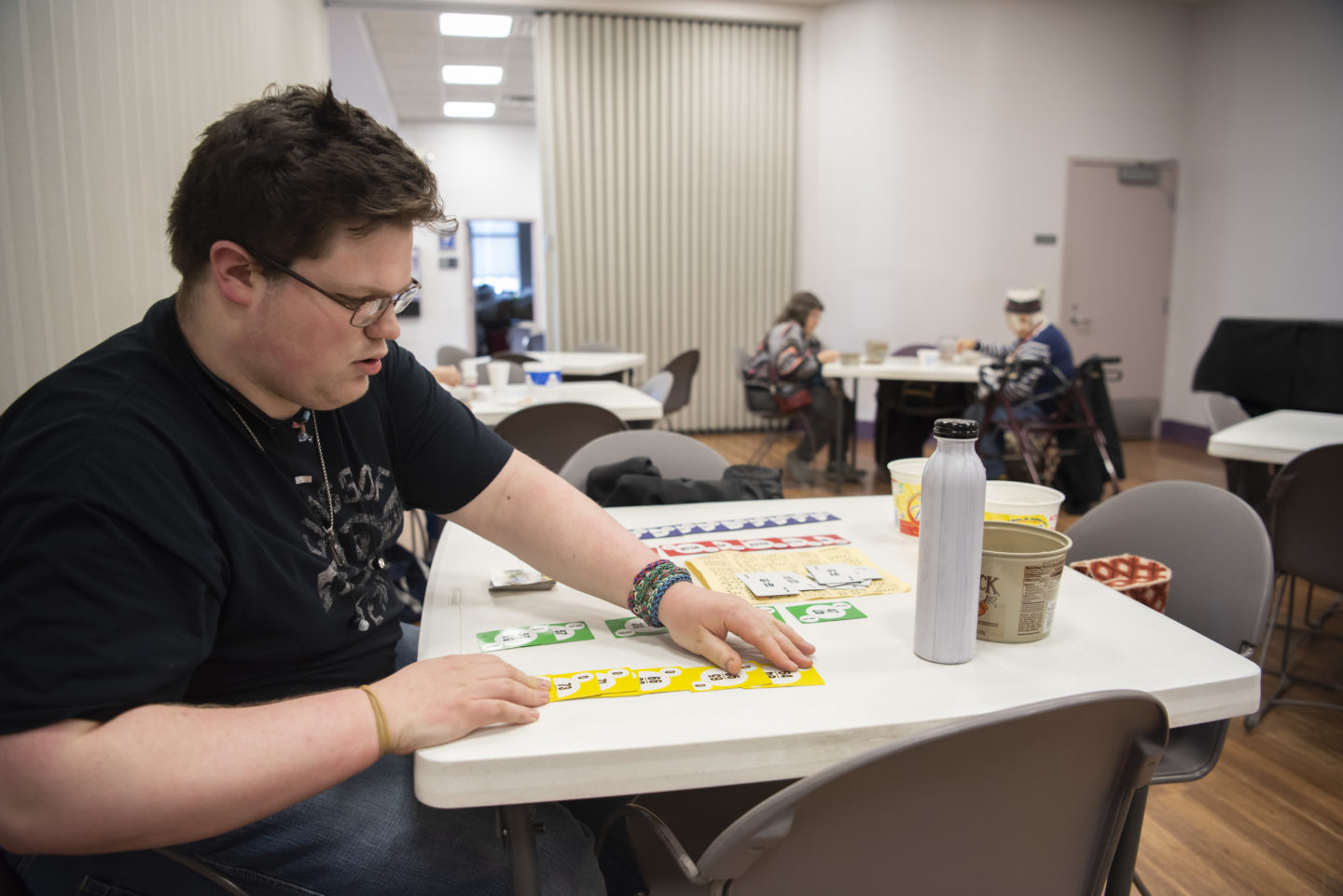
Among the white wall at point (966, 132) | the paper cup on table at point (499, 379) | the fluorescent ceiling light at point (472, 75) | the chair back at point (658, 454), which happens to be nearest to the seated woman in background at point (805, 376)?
the white wall at point (966, 132)

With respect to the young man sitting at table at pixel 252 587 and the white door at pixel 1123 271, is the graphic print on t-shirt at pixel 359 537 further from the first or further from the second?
the white door at pixel 1123 271

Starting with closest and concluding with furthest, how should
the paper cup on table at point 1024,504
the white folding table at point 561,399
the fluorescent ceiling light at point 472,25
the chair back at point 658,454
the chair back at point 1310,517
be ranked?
the paper cup on table at point 1024,504 < the chair back at point 658,454 < the chair back at point 1310,517 < the white folding table at point 561,399 < the fluorescent ceiling light at point 472,25

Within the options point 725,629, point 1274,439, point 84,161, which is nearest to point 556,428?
point 84,161

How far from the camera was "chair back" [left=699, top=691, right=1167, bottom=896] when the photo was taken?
0.66 meters

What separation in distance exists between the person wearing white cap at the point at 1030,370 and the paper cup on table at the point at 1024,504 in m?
3.22

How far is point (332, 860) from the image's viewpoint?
35.0 inches

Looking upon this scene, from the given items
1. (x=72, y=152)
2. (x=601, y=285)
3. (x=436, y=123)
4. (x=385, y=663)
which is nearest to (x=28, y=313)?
(x=72, y=152)

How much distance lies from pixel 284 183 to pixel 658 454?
1281 mm

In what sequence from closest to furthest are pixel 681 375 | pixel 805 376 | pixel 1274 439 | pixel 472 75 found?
pixel 1274 439 → pixel 805 376 → pixel 681 375 → pixel 472 75

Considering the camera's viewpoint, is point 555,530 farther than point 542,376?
No

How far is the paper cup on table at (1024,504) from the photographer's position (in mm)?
1318

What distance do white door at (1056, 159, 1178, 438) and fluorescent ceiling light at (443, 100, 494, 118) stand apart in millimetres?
6745

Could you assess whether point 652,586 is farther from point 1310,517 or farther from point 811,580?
point 1310,517

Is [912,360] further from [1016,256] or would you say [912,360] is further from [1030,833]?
[1030,833]
